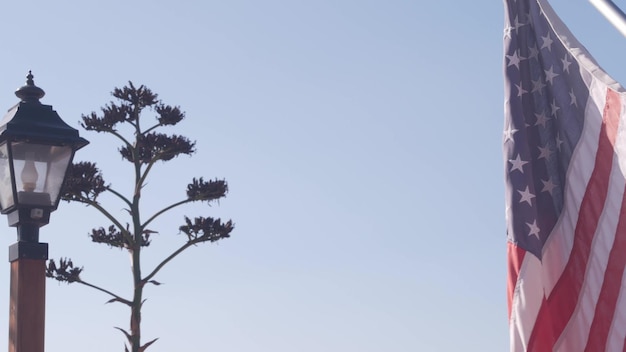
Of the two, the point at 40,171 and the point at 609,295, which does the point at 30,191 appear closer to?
the point at 40,171

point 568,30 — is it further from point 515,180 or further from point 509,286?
point 509,286

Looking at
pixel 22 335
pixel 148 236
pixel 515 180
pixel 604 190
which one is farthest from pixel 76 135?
pixel 148 236

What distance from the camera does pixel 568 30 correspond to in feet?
27.2

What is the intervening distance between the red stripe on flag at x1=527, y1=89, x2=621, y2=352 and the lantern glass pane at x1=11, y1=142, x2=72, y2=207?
3.31 m

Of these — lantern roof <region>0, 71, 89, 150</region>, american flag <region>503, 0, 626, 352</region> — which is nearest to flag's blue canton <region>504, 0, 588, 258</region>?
american flag <region>503, 0, 626, 352</region>

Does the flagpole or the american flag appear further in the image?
the american flag

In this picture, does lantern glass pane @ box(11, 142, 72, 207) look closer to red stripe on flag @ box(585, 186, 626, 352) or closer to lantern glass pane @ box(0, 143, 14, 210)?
lantern glass pane @ box(0, 143, 14, 210)

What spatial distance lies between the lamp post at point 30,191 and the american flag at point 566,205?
3.05 meters

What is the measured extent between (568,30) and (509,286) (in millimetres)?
1899

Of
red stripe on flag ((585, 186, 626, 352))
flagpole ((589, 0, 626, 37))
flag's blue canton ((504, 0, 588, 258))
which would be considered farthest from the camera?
flag's blue canton ((504, 0, 588, 258))

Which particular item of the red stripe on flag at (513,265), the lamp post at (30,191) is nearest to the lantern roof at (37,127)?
the lamp post at (30,191)

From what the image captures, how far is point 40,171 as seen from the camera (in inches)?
277

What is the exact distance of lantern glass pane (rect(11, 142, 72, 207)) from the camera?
7004 mm

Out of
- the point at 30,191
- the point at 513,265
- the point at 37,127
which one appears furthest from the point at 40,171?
the point at 513,265
